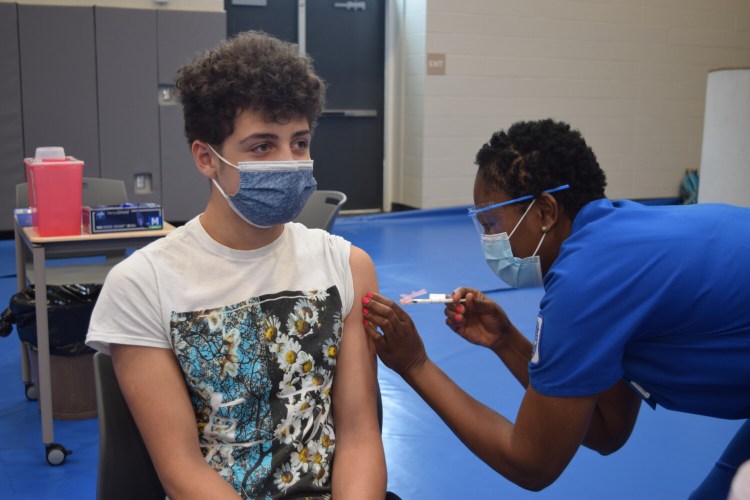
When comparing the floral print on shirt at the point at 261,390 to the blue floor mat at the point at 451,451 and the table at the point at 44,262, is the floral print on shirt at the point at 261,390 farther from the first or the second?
the table at the point at 44,262

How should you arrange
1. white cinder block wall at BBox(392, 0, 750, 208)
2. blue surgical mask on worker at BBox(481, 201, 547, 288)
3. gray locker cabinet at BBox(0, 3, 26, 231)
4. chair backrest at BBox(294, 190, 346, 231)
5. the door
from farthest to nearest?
white cinder block wall at BBox(392, 0, 750, 208)
the door
gray locker cabinet at BBox(0, 3, 26, 231)
chair backrest at BBox(294, 190, 346, 231)
blue surgical mask on worker at BBox(481, 201, 547, 288)

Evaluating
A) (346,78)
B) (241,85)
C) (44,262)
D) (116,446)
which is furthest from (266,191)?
(346,78)

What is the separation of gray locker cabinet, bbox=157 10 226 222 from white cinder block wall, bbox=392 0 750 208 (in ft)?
6.74

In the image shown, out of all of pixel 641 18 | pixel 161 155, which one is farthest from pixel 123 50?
pixel 641 18

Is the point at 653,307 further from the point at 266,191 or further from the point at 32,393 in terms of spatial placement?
the point at 32,393

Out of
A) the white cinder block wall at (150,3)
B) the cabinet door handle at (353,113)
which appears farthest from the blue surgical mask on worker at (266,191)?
the cabinet door handle at (353,113)

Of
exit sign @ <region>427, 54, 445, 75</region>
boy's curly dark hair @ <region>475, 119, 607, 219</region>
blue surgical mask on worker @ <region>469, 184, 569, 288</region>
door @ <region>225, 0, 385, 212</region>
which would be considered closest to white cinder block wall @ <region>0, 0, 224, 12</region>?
door @ <region>225, 0, 385, 212</region>

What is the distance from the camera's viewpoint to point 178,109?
5.93 meters

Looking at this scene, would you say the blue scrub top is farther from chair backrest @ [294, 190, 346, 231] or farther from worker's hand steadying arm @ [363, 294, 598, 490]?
→ chair backrest @ [294, 190, 346, 231]

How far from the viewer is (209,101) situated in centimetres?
143

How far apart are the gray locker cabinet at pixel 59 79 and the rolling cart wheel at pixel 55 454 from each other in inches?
144

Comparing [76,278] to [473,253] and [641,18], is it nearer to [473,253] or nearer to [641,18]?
[473,253]

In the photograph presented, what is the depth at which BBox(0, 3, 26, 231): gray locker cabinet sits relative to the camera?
5465 mm

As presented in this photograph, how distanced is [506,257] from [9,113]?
4985 millimetres
